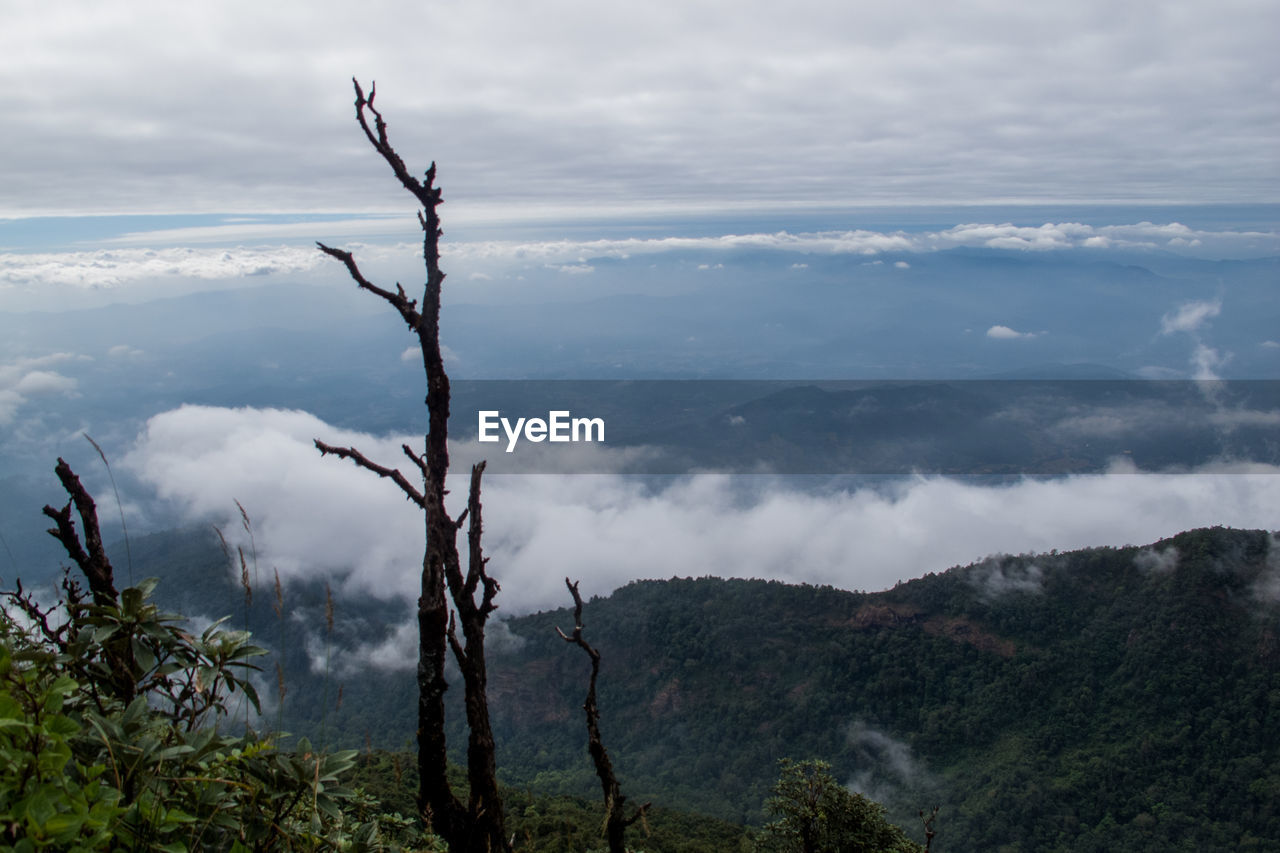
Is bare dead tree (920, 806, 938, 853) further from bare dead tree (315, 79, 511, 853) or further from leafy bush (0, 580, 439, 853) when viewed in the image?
leafy bush (0, 580, 439, 853)

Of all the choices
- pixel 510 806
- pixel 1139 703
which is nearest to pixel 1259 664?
pixel 1139 703

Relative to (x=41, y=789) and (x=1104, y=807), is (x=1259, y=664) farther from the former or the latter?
(x=41, y=789)

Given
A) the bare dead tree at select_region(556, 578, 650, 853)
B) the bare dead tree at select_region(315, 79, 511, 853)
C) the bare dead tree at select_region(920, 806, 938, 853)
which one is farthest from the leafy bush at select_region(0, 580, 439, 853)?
the bare dead tree at select_region(920, 806, 938, 853)

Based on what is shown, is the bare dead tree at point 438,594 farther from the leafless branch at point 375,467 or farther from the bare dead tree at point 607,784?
the bare dead tree at point 607,784

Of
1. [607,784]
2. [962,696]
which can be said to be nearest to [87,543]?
[607,784]

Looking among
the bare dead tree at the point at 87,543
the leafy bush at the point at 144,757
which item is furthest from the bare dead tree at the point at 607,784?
the bare dead tree at the point at 87,543

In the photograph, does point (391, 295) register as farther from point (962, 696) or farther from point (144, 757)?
point (962, 696)
